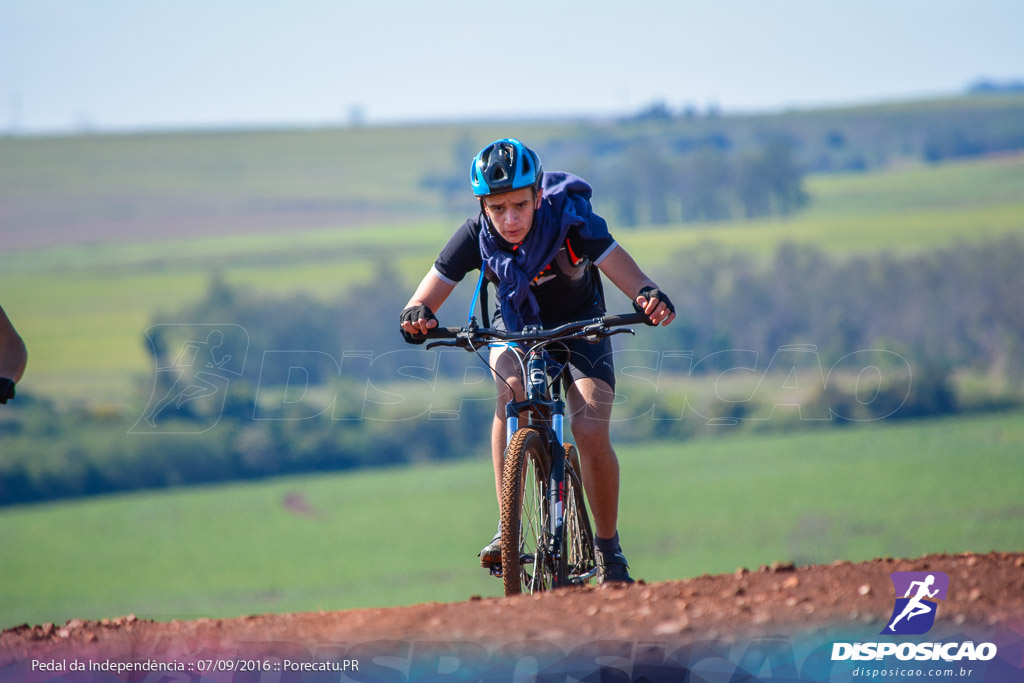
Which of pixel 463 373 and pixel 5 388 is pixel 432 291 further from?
pixel 463 373

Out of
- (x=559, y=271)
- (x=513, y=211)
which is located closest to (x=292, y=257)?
(x=559, y=271)

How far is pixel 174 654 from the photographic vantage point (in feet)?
18.4

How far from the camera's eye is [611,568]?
22.2ft

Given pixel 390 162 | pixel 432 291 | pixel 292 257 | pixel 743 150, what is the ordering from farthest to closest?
1. pixel 390 162
2. pixel 292 257
3. pixel 743 150
4. pixel 432 291

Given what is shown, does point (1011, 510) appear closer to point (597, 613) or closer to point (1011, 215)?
point (1011, 215)

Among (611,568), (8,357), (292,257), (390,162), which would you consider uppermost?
(390,162)

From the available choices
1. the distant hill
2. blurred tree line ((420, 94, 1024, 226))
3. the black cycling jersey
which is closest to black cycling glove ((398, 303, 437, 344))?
the black cycling jersey

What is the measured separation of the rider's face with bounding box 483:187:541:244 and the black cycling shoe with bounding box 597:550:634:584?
1.79 m

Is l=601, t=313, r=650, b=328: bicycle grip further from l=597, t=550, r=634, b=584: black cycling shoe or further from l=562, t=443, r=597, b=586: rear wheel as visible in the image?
l=597, t=550, r=634, b=584: black cycling shoe

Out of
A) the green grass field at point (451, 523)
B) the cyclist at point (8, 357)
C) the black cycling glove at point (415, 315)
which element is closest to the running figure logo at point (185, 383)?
the green grass field at point (451, 523)

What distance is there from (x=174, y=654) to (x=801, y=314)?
98.0 metres

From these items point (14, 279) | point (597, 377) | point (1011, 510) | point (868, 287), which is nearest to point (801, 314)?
point (868, 287)

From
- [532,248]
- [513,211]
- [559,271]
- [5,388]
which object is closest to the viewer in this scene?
[5,388]

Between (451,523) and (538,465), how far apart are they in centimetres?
8123
